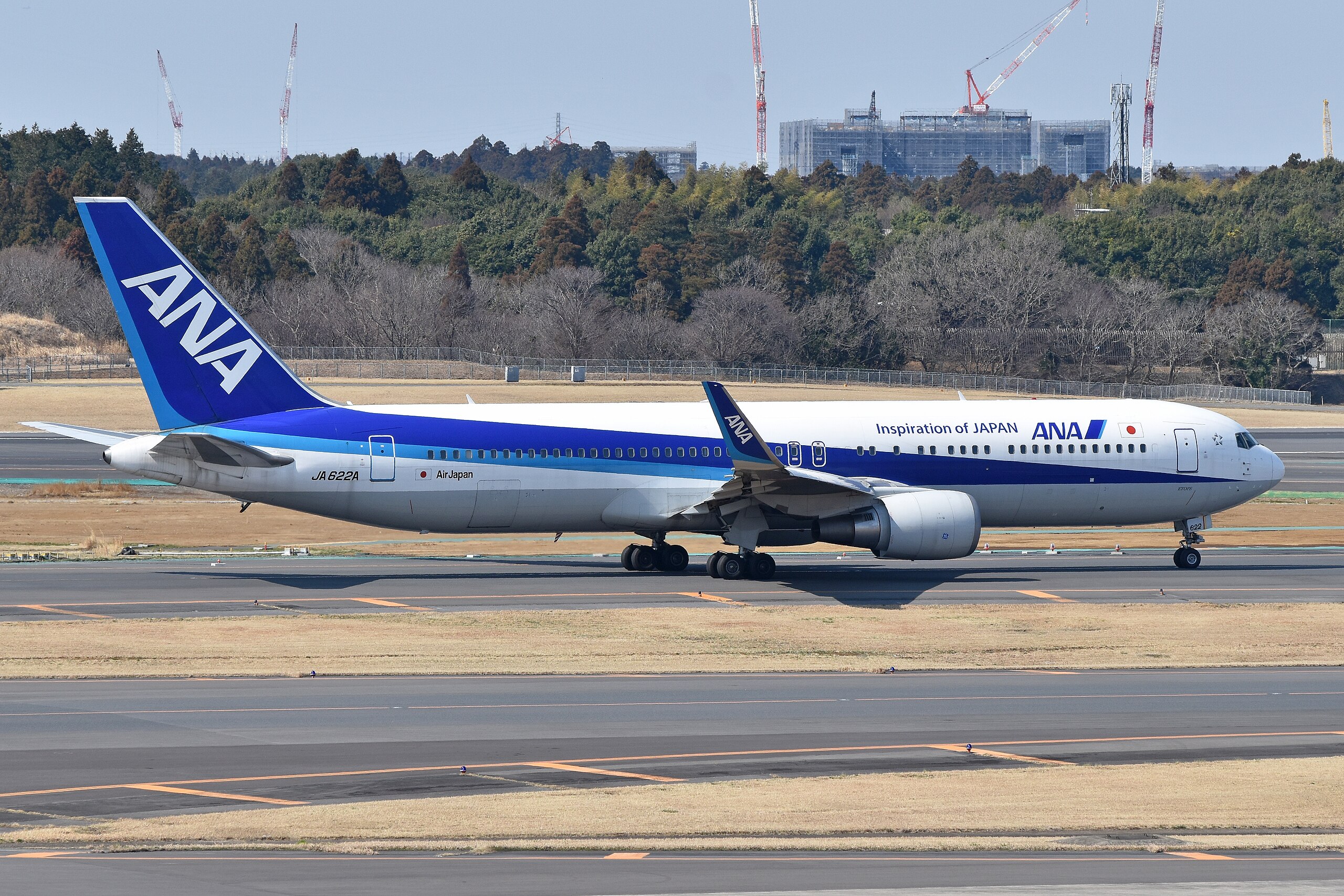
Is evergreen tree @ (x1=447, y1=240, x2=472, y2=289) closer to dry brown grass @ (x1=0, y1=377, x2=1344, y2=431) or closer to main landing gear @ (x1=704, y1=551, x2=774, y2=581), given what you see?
dry brown grass @ (x1=0, y1=377, x2=1344, y2=431)

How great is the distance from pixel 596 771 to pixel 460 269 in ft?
530

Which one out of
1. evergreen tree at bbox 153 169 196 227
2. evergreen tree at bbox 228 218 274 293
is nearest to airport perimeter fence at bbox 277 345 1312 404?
evergreen tree at bbox 228 218 274 293

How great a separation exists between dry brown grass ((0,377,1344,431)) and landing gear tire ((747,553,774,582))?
60.8 meters

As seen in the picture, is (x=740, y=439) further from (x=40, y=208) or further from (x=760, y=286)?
(x=40, y=208)

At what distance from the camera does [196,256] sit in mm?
170375

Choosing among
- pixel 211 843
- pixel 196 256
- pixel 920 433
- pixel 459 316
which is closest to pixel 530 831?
pixel 211 843

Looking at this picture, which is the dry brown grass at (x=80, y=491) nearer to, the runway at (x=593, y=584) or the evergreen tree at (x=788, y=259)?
the runway at (x=593, y=584)

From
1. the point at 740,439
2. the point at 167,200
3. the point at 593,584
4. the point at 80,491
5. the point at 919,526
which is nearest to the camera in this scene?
the point at 740,439

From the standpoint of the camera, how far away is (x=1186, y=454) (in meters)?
43.3

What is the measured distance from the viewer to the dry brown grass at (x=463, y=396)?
9975 cm

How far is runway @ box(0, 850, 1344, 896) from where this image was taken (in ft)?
50.2

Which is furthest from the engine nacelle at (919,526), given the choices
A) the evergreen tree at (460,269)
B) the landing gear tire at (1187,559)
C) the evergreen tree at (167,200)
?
the evergreen tree at (167,200)

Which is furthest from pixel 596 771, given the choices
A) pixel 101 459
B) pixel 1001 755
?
pixel 101 459

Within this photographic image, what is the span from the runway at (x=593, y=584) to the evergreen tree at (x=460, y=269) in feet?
431
